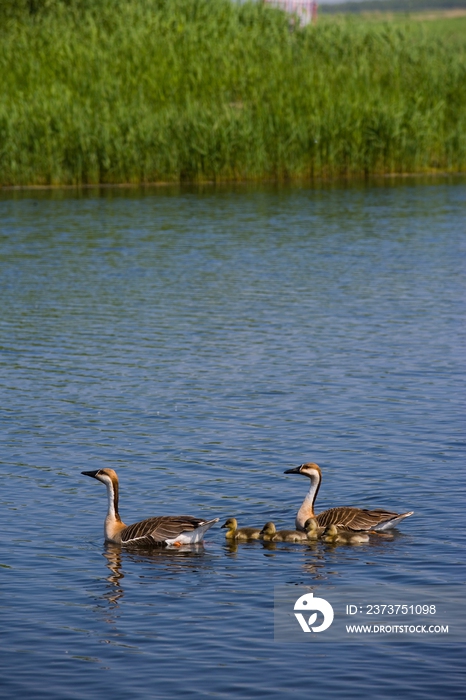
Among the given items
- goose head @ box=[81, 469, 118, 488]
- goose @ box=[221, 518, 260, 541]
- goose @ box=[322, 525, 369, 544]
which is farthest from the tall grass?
goose @ box=[322, 525, 369, 544]

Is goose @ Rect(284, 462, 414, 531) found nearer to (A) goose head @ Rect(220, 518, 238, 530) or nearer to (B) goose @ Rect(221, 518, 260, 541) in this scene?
(B) goose @ Rect(221, 518, 260, 541)

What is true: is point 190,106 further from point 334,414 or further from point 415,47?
point 334,414

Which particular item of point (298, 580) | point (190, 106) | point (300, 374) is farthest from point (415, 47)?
point (298, 580)

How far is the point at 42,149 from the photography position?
37656mm

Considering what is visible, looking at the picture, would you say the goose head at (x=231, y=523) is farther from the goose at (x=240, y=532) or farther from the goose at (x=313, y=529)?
the goose at (x=313, y=529)

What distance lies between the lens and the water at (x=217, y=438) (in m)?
9.24

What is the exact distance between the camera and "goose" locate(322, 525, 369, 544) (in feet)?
37.9

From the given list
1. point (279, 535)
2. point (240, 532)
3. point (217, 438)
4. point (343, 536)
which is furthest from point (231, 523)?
point (217, 438)

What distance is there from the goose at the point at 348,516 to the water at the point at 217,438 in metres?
0.23

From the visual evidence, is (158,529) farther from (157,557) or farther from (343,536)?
(343,536)

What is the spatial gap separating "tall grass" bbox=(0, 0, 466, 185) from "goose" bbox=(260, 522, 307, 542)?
26.8m

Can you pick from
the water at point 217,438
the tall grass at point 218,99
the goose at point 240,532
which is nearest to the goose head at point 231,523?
the goose at point 240,532

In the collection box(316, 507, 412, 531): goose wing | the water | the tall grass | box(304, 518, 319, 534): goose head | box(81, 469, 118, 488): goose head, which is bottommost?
the water

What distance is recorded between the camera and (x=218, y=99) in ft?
132
